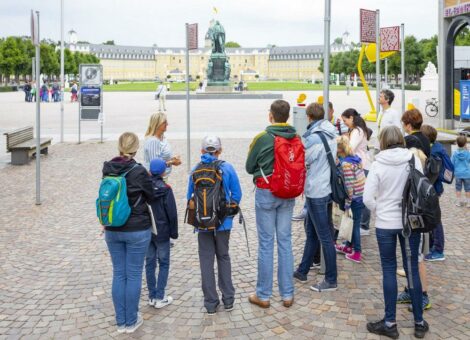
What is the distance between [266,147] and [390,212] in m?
1.22

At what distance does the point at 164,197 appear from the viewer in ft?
15.8

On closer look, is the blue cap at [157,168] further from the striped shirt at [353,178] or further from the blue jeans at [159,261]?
the striped shirt at [353,178]

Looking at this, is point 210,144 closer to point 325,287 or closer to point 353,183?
point 325,287

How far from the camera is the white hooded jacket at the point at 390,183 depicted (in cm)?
433

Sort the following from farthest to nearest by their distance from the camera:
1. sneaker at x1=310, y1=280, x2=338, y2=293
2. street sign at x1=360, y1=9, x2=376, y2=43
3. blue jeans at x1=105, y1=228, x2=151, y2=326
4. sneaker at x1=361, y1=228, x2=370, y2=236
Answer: street sign at x1=360, y1=9, x2=376, y2=43 < sneaker at x1=361, y1=228, x2=370, y2=236 < sneaker at x1=310, y1=280, x2=338, y2=293 < blue jeans at x1=105, y1=228, x2=151, y2=326

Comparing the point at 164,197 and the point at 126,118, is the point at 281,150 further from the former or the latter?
the point at 126,118

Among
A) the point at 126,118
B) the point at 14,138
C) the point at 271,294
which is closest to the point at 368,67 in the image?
the point at 126,118

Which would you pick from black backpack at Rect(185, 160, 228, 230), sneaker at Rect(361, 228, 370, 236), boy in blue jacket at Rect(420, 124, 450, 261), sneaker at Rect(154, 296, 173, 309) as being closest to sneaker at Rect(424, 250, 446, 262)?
boy in blue jacket at Rect(420, 124, 450, 261)

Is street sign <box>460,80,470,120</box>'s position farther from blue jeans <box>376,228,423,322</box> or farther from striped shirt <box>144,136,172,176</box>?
blue jeans <box>376,228,423,322</box>

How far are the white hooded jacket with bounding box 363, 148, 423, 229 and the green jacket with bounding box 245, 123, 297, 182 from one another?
2.80ft

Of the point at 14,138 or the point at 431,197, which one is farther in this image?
the point at 14,138

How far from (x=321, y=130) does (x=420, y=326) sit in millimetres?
2081

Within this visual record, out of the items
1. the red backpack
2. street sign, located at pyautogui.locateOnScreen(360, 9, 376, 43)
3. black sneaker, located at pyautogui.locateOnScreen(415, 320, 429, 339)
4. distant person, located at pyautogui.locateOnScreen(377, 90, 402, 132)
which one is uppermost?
street sign, located at pyautogui.locateOnScreen(360, 9, 376, 43)

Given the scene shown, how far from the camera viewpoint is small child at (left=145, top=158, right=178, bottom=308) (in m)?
4.79
